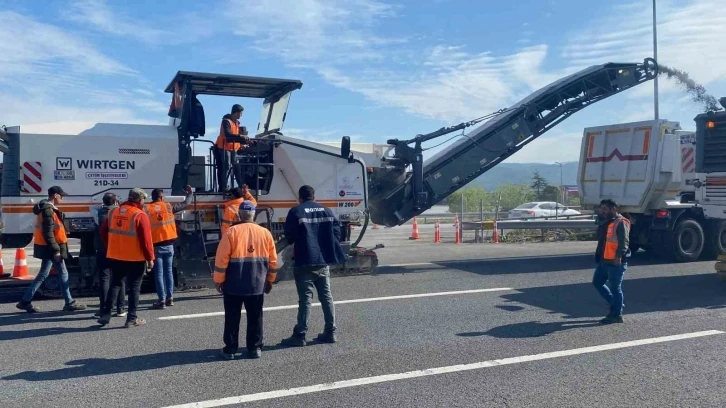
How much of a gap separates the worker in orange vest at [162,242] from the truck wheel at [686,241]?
10.4 m

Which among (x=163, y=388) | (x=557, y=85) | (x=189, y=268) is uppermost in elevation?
(x=557, y=85)

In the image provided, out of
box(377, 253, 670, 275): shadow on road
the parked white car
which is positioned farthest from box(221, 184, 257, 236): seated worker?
the parked white car

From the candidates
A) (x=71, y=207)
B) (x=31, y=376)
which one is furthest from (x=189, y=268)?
(x=31, y=376)

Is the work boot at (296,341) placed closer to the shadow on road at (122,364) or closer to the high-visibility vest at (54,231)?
the shadow on road at (122,364)

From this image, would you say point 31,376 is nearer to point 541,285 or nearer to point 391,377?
point 391,377

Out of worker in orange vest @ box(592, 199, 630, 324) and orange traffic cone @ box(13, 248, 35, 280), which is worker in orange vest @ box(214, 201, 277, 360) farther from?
orange traffic cone @ box(13, 248, 35, 280)

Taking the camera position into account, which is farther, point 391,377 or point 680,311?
point 680,311

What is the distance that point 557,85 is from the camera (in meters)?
13.9

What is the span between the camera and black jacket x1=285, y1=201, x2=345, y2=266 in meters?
6.79

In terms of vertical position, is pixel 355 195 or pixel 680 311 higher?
pixel 355 195

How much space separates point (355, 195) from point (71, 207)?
4.57 meters

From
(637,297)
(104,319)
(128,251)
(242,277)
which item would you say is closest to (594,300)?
(637,297)

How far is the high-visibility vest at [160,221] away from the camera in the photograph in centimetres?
882

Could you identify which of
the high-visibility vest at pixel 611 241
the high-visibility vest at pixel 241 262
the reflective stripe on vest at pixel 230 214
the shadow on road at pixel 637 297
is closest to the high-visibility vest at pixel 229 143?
the reflective stripe on vest at pixel 230 214
